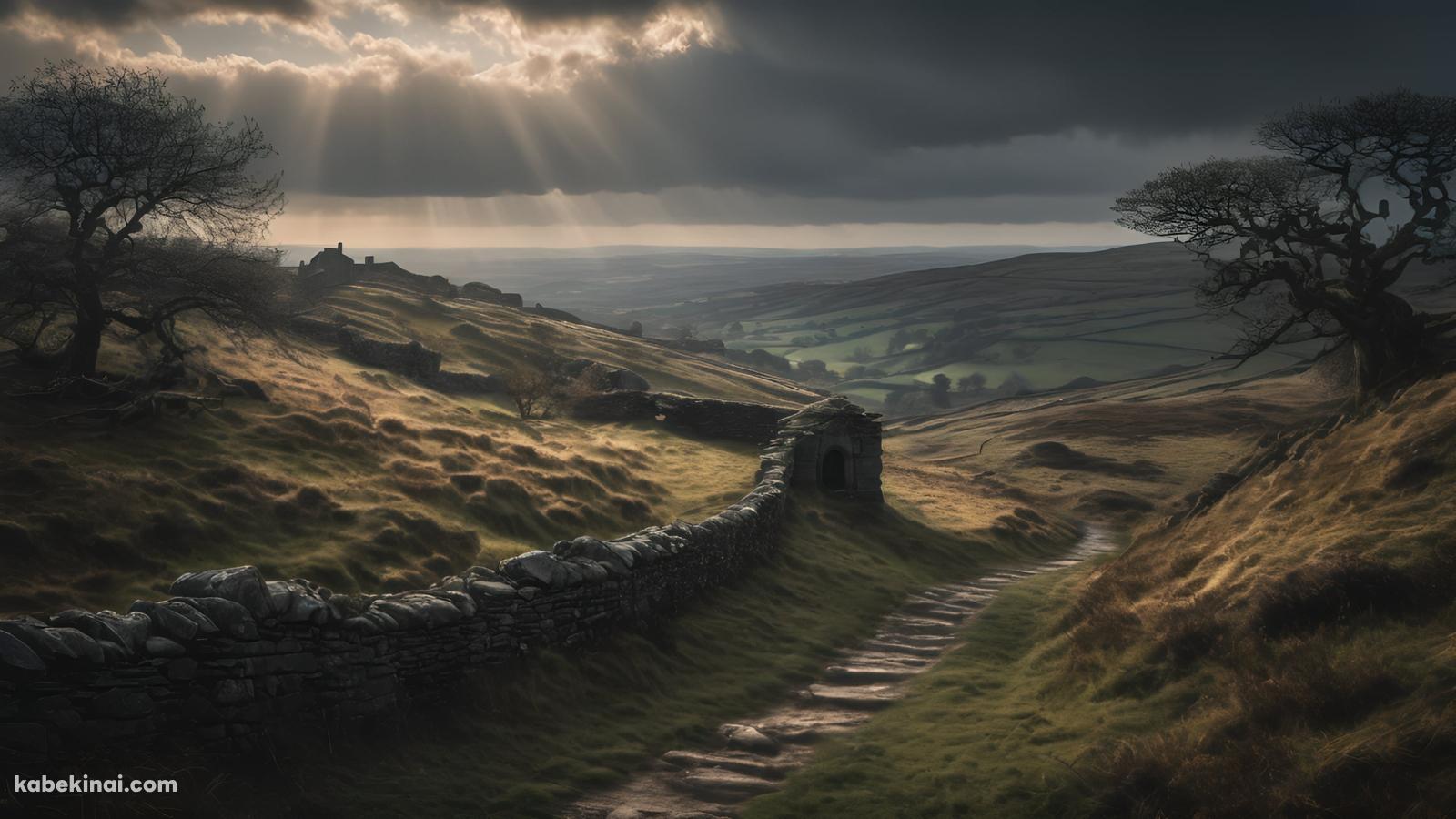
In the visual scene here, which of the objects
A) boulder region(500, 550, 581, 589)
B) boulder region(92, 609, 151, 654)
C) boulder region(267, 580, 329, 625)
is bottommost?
boulder region(500, 550, 581, 589)

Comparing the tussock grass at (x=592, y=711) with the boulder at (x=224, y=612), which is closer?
the boulder at (x=224, y=612)

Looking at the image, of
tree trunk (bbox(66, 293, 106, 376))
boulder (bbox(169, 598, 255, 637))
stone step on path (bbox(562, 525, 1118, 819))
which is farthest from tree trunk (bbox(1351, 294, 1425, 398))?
tree trunk (bbox(66, 293, 106, 376))

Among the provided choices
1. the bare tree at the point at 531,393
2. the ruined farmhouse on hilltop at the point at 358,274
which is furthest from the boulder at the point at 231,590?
the ruined farmhouse on hilltop at the point at 358,274

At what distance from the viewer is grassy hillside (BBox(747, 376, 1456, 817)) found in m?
8.22

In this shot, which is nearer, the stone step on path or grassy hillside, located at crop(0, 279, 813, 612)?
the stone step on path

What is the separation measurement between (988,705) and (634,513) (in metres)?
15.5

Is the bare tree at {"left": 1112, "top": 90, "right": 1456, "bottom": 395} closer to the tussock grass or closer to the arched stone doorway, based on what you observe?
the tussock grass

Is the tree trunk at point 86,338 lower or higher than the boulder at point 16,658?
higher

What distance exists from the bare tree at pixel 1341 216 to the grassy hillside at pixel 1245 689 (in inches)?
192

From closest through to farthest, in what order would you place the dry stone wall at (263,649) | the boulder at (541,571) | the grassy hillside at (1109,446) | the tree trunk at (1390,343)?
the dry stone wall at (263,649)
the boulder at (541,571)
the tree trunk at (1390,343)
the grassy hillside at (1109,446)

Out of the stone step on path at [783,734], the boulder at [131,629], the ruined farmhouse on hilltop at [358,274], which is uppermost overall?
the ruined farmhouse on hilltop at [358,274]

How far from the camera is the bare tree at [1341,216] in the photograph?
2194cm

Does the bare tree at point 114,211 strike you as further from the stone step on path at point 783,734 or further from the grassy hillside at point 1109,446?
the grassy hillside at point 1109,446

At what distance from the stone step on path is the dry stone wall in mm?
3026
